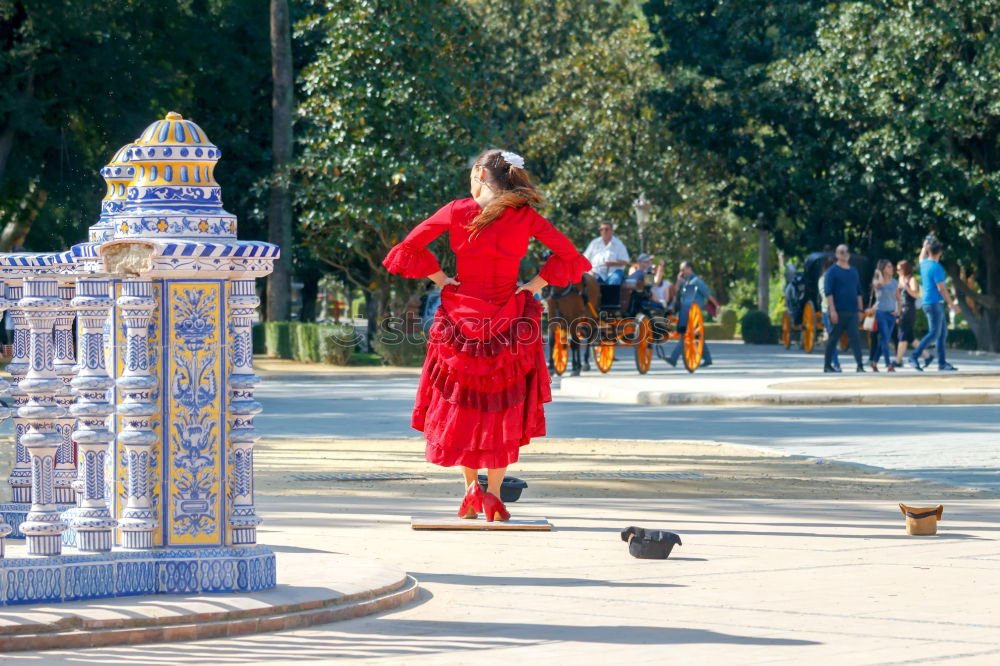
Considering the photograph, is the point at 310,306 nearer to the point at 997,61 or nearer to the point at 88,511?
the point at 997,61

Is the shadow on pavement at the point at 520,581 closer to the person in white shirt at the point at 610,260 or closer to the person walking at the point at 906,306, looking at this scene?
the person in white shirt at the point at 610,260

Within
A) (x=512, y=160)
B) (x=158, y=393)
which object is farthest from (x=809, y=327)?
(x=158, y=393)

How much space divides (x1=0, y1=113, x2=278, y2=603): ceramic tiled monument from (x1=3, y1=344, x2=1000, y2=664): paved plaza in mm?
541

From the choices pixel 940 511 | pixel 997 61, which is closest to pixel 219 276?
pixel 940 511

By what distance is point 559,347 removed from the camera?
1016 inches

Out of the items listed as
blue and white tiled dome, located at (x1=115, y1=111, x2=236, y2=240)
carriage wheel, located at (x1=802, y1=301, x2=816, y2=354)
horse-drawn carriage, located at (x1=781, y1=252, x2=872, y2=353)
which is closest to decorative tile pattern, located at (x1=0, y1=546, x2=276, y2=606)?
blue and white tiled dome, located at (x1=115, y1=111, x2=236, y2=240)

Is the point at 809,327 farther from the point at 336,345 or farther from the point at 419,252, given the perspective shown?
the point at 419,252

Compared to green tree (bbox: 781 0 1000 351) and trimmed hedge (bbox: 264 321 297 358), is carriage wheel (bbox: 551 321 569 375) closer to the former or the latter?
trimmed hedge (bbox: 264 321 297 358)

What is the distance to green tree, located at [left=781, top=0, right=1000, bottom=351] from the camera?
34812mm

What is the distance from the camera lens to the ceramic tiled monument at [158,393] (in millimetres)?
6609

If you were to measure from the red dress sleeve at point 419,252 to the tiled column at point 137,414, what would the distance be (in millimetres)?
2647

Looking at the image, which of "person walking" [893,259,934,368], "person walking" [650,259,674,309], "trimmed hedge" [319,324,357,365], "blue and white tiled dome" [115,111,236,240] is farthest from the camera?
"trimmed hedge" [319,324,357,365]

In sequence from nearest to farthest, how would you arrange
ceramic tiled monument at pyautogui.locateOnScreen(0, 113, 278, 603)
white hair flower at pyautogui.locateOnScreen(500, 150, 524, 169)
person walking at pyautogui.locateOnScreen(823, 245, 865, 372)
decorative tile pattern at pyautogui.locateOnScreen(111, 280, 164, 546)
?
ceramic tiled monument at pyautogui.locateOnScreen(0, 113, 278, 603)
decorative tile pattern at pyautogui.locateOnScreen(111, 280, 164, 546)
white hair flower at pyautogui.locateOnScreen(500, 150, 524, 169)
person walking at pyautogui.locateOnScreen(823, 245, 865, 372)

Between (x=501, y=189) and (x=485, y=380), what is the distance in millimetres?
1032
